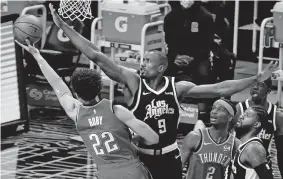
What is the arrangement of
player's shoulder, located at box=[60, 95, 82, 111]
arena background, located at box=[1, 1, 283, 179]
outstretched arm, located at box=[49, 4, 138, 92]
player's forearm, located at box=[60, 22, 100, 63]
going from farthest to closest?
arena background, located at box=[1, 1, 283, 179], outstretched arm, located at box=[49, 4, 138, 92], player's forearm, located at box=[60, 22, 100, 63], player's shoulder, located at box=[60, 95, 82, 111]

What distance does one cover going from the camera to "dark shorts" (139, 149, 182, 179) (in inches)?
328

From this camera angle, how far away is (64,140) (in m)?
13.4

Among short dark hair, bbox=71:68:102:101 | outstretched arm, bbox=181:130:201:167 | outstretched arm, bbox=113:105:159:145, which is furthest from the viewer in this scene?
outstretched arm, bbox=181:130:201:167

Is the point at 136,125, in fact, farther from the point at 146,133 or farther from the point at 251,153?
the point at 251,153

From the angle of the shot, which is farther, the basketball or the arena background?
the arena background

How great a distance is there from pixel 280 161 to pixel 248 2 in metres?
6.35

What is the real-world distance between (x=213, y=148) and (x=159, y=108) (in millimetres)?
689

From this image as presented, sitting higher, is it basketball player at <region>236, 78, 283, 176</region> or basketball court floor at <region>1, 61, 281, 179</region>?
basketball player at <region>236, 78, 283, 176</region>

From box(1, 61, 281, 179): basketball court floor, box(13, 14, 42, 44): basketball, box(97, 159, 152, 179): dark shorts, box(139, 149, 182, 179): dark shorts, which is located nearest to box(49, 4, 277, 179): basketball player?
box(139, 149, 182, 179): dark shorts

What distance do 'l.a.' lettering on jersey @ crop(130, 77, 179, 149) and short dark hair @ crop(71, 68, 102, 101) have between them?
815mm

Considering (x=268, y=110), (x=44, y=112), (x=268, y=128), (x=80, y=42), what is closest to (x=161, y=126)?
(x=80, y=42)

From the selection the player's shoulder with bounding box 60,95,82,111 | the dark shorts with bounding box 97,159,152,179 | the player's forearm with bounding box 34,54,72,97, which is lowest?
the dark shorts with bounding box 97,159,152,179

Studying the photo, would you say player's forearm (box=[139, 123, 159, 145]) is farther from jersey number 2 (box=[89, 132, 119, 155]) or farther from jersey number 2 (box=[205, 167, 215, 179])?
jersey number 2 (box=[205, 167, 215, 179])

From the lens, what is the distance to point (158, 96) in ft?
27.4
